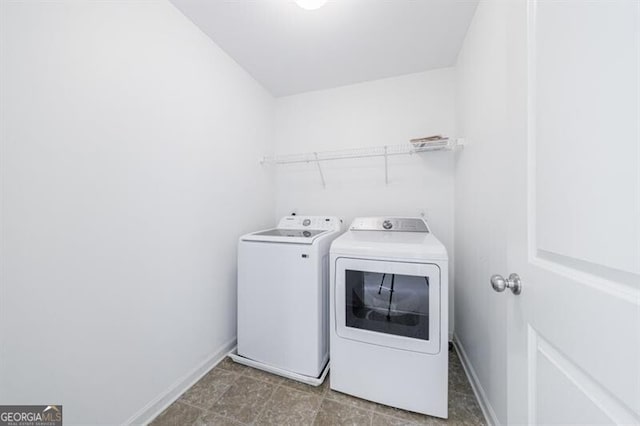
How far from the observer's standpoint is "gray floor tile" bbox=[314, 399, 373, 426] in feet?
4.22

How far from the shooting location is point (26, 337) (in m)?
0.88

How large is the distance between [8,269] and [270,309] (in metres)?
1.28

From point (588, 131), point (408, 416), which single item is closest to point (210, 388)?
point (408, 416)

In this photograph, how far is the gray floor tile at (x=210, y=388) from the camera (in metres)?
1.43

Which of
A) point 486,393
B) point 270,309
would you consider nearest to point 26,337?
point 270,309

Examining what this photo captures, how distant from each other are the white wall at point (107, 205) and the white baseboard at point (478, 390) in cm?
187

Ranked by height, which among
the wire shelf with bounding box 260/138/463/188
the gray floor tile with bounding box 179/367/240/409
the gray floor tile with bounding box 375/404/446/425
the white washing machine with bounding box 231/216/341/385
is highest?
the wire shelf with bounding box 260/138/463/188

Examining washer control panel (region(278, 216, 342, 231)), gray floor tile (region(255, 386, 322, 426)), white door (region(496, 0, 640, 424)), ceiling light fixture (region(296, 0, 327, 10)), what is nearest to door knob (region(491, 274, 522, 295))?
white door (region(496, 0, 640, 424))

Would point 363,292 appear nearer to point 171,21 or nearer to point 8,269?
point 8,269

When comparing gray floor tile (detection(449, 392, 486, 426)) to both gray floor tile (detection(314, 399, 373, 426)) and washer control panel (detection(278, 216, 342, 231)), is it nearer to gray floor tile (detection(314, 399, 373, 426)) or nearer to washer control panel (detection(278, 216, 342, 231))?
gray floor tile (detection(314, 399, 373, 426))

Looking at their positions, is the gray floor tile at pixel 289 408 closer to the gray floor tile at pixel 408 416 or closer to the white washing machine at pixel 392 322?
the white washing machine at pixel 392 322

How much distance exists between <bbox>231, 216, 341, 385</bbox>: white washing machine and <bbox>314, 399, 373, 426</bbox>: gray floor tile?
17 centimetres

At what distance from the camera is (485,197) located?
4.40 ft

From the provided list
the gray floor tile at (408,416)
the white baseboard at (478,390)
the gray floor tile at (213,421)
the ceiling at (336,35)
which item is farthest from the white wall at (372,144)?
the gray floor tile at (213,421)
